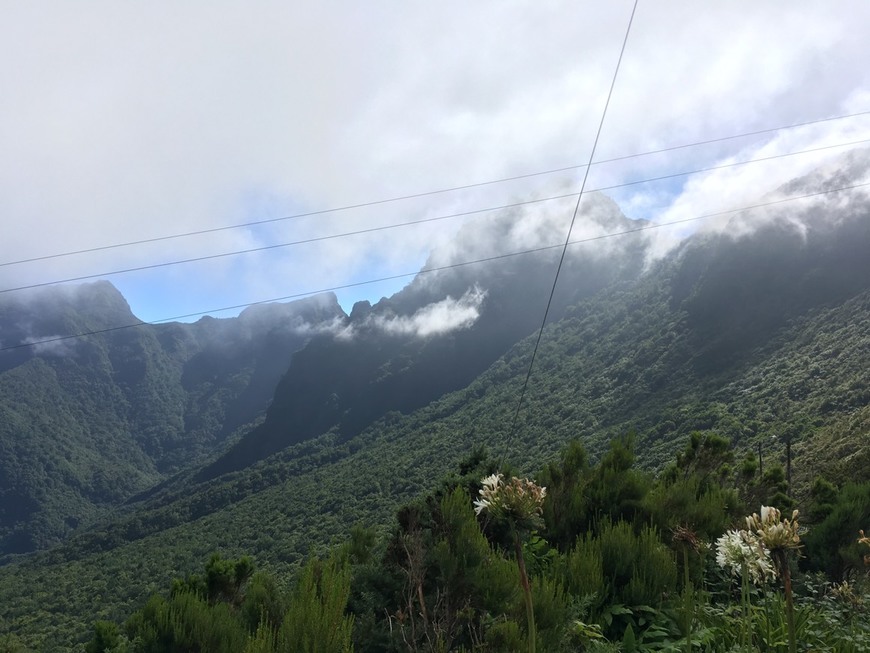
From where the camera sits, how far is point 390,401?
126 meters

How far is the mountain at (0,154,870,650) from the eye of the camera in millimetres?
45219

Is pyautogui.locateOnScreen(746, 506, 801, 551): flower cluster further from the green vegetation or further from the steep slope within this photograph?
the steep slope

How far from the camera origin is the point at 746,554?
207cm

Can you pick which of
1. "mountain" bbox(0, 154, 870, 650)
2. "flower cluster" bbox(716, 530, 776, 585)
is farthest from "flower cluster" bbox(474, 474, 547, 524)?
"mountain" bbox(0, 154, 870, 650)

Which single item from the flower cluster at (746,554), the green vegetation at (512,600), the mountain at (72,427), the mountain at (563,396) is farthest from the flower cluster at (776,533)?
the mountain at (72,427)

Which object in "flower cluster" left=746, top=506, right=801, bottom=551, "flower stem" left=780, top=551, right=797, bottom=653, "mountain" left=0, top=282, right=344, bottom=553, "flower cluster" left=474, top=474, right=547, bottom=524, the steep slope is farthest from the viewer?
"mountain" left=0, top=282, right=344, bottom=553

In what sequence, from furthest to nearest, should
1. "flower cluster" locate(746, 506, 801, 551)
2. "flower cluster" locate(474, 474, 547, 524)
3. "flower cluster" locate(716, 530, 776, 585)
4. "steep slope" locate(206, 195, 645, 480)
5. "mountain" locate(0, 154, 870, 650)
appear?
"steep slope" locate(206, 195, 645, 480)
"mountain" locate(0, 154, 870, 650)
"flower cluster" locate(716, 530, 776, 585)
"flower cluster" locate(474, 474, 547, 524)
"flower cluster" locate(746, 506, 801, 551)

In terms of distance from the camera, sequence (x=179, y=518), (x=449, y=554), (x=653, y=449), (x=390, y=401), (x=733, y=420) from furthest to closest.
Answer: (x=390, y=401) < (x=179, y=518) < (x=733, y=420) < (x=653, y=449) < (x=449, y=554)

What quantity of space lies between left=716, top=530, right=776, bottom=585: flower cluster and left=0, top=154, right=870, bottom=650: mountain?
47.4ft

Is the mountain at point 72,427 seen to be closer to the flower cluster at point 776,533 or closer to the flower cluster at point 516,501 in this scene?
the flower cluster at point 516,501

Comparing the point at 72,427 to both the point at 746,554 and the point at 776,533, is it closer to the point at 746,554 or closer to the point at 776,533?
the point at 746,554

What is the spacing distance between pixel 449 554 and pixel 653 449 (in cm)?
4348

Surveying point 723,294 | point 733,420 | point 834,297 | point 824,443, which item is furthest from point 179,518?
point 834,297

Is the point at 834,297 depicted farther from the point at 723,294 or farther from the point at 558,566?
the point at 558,566
